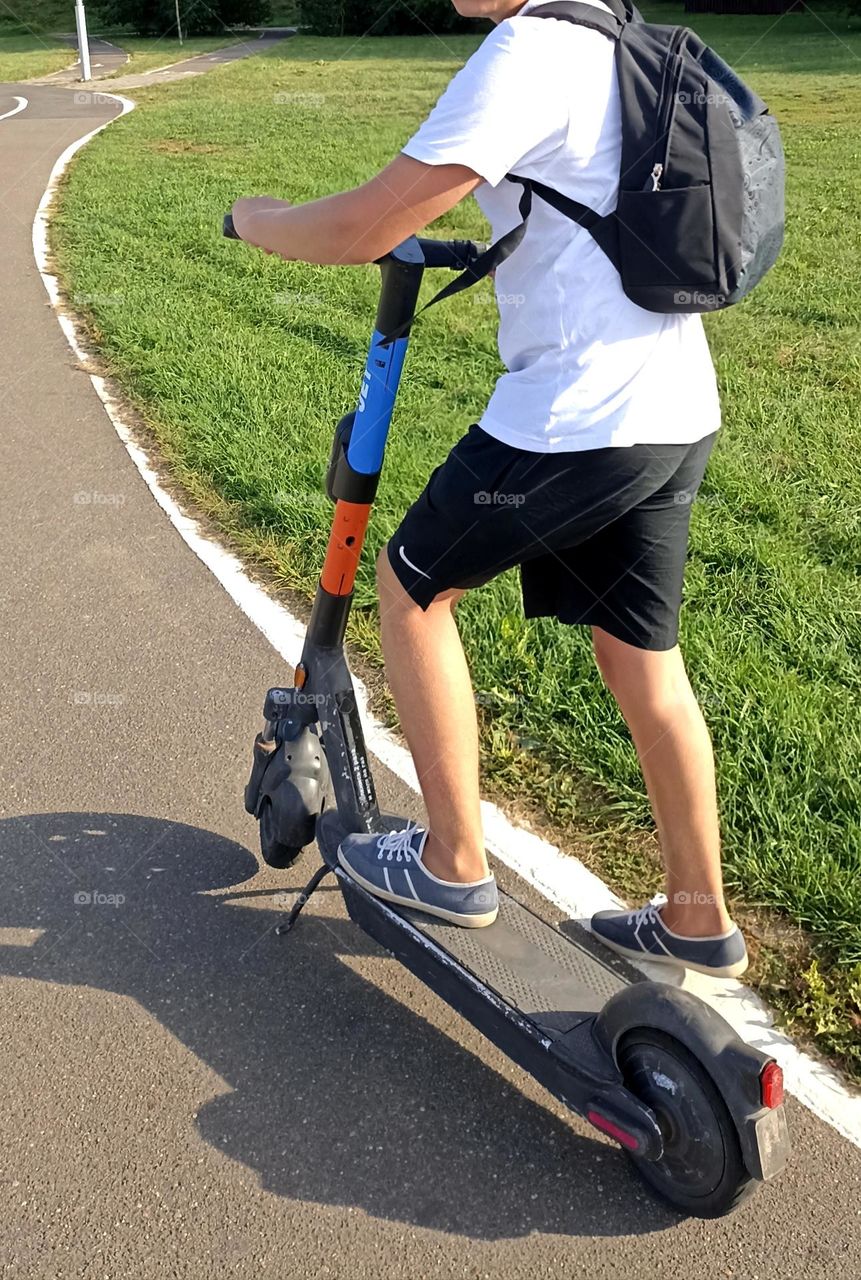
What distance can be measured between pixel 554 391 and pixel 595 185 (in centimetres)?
35

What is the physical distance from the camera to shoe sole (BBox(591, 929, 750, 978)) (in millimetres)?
2719

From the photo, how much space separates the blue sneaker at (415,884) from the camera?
105 inches

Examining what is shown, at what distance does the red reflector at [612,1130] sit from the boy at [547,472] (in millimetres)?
505

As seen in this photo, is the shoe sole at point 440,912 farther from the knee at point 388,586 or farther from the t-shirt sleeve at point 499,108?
the t-shirt sleeve at point 499,108

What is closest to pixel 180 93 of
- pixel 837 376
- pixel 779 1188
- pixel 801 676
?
pixel 837 376

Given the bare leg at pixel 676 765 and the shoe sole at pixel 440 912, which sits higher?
the bare leg at pixel 676 765
